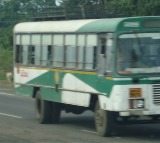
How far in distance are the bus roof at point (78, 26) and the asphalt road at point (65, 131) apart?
2.23 m

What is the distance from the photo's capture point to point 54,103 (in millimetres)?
19797

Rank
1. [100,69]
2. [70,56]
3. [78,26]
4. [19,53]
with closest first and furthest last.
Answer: [100,69] < [78,26] < [70,56] < [19,53]

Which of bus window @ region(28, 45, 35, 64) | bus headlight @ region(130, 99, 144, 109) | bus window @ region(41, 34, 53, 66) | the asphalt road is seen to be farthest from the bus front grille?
bus window @ region(28, 45, 35, 64)

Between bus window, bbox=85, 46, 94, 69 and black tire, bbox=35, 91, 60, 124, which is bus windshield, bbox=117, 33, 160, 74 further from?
black tire, bbox=35, 91, 60, 124

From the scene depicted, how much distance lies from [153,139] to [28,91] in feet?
19.3

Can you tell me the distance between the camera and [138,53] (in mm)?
15695

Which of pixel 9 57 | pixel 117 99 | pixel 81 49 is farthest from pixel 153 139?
pixel 9 57

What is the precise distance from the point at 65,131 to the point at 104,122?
1.89m

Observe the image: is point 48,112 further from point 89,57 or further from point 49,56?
point 89,57

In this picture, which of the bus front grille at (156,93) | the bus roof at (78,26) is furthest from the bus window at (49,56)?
the bus front grille at (156,93)

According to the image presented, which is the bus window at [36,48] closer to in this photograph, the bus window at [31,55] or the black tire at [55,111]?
the bus window at [31,55]

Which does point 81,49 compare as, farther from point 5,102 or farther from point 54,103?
point 5,102

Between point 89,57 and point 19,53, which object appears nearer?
point 89,57

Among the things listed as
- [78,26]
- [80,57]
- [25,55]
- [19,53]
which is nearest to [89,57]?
[80,57]
